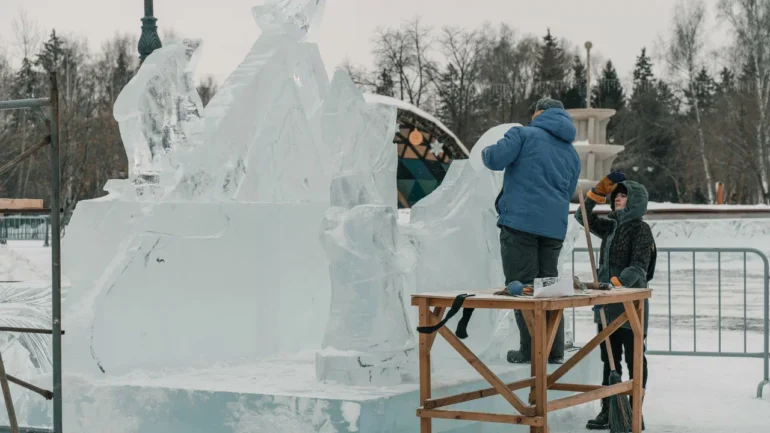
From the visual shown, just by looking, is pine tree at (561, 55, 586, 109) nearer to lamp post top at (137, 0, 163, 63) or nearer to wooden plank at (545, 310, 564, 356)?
lamp post top at (137, 0, 163, 63)

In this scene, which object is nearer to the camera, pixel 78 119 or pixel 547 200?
pixel 547 200

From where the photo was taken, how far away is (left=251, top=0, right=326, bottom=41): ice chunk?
25.5 ft

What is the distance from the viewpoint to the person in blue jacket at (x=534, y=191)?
20.5ft

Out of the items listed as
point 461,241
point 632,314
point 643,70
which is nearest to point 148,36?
point 461,241

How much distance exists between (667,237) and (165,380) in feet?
77.5

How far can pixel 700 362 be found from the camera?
1011cm

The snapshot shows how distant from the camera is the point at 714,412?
752 cm

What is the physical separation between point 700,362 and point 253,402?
18.1ft

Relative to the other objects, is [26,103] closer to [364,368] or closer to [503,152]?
[364,368]

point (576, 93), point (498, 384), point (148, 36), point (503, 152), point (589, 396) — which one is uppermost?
point (576, 93)

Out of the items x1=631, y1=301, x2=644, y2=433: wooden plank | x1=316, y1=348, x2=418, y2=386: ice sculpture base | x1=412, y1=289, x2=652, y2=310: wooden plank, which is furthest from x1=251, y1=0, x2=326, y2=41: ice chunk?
x1=631, y1=301, x2=644, y2=433: wooden plank

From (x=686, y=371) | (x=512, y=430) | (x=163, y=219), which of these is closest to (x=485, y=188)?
(x=512, y=430)

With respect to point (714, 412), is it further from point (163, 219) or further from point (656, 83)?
point (656, 83)

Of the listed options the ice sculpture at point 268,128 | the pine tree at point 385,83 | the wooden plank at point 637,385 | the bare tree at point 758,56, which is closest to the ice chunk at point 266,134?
the ice sculpture at point 268,128
